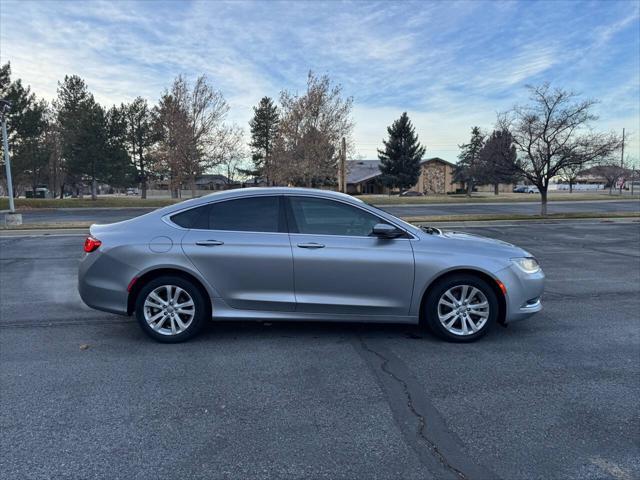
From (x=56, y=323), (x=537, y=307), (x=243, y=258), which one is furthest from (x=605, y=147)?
(x=56, y=323)

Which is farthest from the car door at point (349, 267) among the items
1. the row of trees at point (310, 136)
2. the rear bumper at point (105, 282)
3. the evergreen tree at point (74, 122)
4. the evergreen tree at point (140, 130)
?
the evergreen tree at point (140, 130)

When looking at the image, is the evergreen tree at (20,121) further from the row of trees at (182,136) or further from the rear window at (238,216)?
the rear window at (238,216)

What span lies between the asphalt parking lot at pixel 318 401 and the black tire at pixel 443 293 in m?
0.15

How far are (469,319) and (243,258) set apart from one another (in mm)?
2424

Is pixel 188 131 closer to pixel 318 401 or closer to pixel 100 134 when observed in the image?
pixel 100 134

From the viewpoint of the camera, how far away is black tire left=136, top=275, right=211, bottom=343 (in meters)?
4.43

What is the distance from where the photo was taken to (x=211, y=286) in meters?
4.42

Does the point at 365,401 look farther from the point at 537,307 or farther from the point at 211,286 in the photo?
the point at 537,307

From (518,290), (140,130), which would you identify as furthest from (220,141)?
(518,290)

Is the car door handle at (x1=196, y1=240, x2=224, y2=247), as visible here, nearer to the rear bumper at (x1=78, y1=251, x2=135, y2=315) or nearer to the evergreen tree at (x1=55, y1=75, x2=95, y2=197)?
the rear bumper at (x1=78, y1=251, x2=135, y2=315)

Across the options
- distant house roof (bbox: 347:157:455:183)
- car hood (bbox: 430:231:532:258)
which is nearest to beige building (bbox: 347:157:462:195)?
distant house roof (bbox: 347:157:455:183)

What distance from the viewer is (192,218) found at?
458 centimetres

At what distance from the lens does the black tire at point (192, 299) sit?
4426mm

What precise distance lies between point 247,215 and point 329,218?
2.85ft
